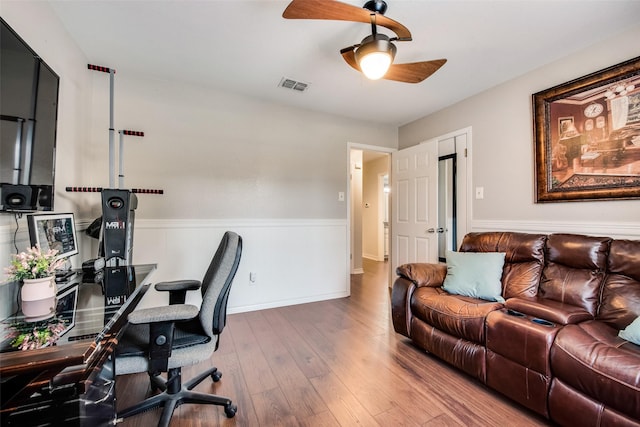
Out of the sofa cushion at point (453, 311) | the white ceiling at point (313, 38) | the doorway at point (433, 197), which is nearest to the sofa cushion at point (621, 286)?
the sofa cushion at point (453, 311)

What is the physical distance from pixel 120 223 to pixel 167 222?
2.84 ft

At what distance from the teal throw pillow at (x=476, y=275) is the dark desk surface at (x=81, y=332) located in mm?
2246

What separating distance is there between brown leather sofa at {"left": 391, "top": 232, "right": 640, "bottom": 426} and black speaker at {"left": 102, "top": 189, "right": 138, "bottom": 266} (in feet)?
7.11

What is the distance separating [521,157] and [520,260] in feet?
3.40

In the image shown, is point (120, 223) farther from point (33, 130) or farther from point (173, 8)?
point (173, 8)

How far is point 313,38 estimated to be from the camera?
211cm

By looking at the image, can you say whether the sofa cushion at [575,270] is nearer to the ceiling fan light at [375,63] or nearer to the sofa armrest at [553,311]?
the sofa armrest at [553,311]

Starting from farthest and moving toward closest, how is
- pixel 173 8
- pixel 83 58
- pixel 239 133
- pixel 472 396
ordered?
pixel 239 133 → pixel 83 58 → pixel 173 8 → pixel 472 396

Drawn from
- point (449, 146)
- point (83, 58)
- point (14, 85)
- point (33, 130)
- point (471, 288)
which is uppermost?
point (83, 58)

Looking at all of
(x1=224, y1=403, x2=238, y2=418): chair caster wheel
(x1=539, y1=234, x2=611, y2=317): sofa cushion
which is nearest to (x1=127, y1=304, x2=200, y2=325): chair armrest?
(x1=224, y1=403, x2=238, y2=418): chair caster wheel

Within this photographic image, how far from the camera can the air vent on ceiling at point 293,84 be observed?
2.79 m

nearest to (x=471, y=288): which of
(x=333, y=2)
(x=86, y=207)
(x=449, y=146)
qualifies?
(x=449, y=146)

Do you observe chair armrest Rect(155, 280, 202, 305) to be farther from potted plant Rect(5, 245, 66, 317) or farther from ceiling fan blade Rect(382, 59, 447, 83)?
ceiling fan blade Rect(382, 59, 447, 83)

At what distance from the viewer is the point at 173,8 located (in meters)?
1.82
